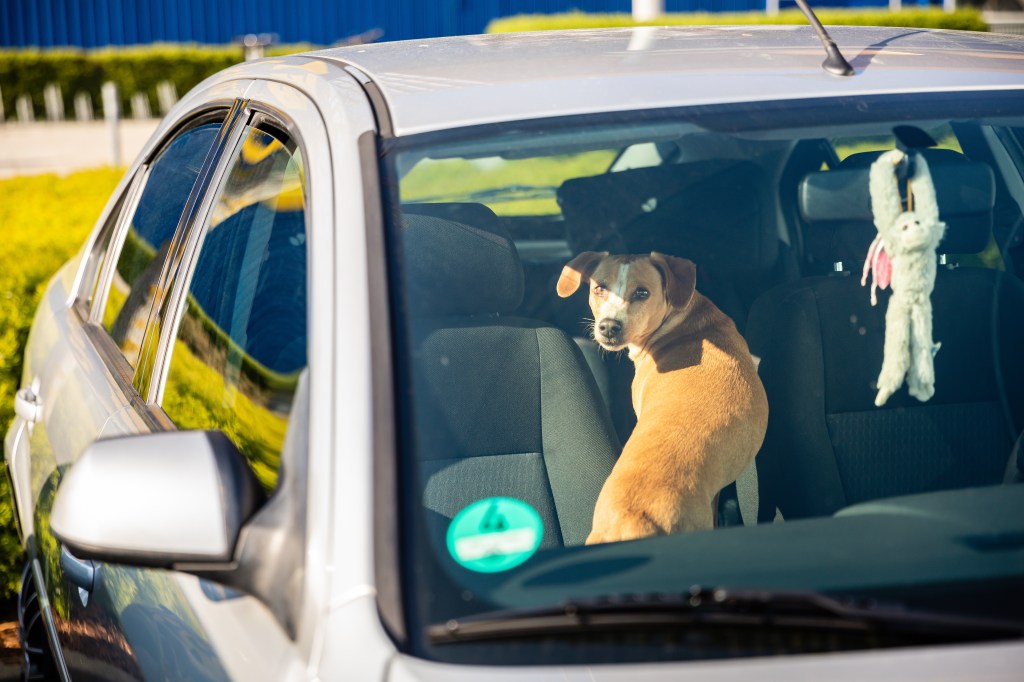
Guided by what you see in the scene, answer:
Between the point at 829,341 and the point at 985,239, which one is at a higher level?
the point at 985,239

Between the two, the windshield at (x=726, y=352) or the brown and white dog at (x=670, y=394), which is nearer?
the windshield at (x=726, y=352)

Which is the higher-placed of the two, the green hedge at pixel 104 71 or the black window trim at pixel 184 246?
the black window trim at pixel 184 246

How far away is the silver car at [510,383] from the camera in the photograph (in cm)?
135

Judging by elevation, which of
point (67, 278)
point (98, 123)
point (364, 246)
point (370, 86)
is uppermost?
point (370, 86)

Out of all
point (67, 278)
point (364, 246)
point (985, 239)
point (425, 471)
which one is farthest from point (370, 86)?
point (67, 278)

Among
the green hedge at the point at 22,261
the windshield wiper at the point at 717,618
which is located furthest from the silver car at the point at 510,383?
the green hedge at the point at 22,261

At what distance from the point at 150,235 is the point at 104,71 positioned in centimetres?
2633

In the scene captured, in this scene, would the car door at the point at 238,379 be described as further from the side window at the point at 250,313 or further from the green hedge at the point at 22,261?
the green hedge at the point at 22,261

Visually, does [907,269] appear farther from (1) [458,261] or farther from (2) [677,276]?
(1) [458,261]

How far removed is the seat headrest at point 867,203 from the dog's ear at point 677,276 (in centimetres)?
37

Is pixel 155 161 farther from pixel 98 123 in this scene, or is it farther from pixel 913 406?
pixel 98 123

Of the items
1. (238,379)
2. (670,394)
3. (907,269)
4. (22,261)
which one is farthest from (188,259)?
(22,261)

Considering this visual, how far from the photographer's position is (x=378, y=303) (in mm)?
1584

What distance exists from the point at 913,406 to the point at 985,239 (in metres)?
0.47
